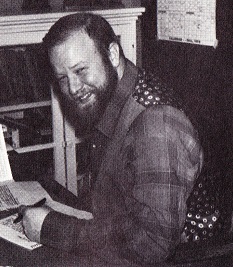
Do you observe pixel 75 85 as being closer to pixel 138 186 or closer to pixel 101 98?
pixel 101 98

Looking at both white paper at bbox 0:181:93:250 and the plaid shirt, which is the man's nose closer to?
the plaid shirt

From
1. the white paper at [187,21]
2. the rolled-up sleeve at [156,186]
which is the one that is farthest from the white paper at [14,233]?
the white paper at [187,21]

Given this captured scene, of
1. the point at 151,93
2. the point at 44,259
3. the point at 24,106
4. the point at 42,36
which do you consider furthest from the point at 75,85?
the point at 24,106

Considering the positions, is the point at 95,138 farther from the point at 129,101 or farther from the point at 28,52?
the point at 28,52

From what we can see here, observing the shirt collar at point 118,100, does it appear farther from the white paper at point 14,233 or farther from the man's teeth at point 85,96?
the white paper at point 14,233

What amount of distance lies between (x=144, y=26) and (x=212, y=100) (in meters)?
0.98

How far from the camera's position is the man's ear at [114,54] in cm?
187

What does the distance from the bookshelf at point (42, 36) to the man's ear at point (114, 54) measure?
1.08 meters

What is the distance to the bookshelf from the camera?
9.34 ft

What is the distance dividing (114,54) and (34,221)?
645 millimetres

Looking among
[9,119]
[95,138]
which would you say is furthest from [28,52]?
[95,138]

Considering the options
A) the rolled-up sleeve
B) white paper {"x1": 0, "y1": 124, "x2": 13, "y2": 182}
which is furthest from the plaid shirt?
white paper {"x1": 0, "y1": 124, "x2": 13, "y2": 182}

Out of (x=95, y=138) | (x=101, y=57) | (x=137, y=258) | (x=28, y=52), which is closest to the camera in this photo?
(x=137, y=258)

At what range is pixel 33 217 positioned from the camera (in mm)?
1672
